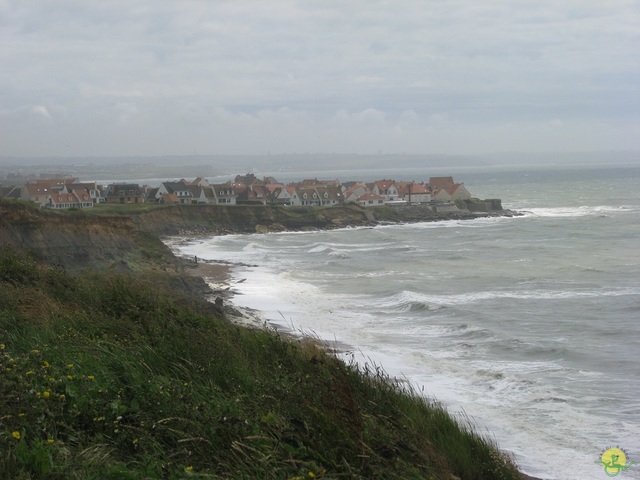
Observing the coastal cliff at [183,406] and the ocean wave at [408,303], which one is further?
the ocean wave at [408,303]

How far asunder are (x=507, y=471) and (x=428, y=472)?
6.15ft

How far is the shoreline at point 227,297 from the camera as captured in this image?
18812 mm

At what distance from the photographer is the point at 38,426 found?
5059 millimetres

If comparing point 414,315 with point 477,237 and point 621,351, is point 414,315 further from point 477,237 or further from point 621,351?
point 477,237

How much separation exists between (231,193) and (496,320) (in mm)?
70677

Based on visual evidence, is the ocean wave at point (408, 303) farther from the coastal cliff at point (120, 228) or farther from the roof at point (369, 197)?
the roof at point (369, 197)

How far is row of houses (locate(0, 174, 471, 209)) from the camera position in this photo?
253 feet

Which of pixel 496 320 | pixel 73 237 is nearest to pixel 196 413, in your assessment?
pixel 496 320

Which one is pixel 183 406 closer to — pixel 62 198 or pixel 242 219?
pixel 242 219

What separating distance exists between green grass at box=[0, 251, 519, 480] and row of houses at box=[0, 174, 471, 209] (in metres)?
69.4

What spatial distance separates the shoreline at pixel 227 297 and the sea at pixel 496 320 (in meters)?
0.47

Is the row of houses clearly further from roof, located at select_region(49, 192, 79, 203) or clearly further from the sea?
the sea

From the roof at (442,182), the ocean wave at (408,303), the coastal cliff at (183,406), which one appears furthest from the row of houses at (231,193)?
the coastal cliff at (183,406)

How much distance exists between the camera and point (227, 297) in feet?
95.1
